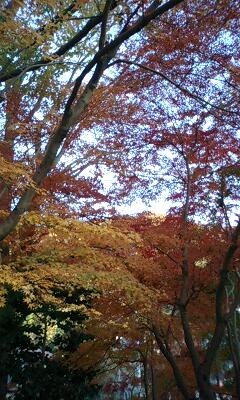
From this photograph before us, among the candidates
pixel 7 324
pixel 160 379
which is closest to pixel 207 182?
pixel 7 324

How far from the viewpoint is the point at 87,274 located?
294 inches

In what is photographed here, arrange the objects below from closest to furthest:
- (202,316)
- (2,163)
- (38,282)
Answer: (2,163) < (38,282) < (202,316)

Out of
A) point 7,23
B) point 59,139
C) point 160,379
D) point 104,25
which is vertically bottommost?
point 160,379

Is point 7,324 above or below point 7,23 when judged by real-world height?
below

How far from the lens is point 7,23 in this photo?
6.09m

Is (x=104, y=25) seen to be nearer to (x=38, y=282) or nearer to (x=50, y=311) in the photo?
(x=38, y=282)

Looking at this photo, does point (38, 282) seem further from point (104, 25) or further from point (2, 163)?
point (104, 25)

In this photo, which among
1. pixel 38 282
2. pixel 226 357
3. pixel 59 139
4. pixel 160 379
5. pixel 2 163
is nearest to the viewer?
pixel 59 139

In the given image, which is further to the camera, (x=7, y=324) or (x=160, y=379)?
(x=160, y=379)

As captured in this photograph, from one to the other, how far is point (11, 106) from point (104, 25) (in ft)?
19.3

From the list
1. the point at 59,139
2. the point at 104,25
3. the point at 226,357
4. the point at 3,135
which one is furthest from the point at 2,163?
the point at 226,357

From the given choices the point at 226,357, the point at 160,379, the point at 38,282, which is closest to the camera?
the point at 38,282

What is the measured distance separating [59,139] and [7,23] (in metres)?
2.47

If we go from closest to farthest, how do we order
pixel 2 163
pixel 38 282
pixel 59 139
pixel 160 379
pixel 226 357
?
pixel 59 139 < pixel 2 163 < pixel 38 282 < pixel 226 357 < pixel 160 379
